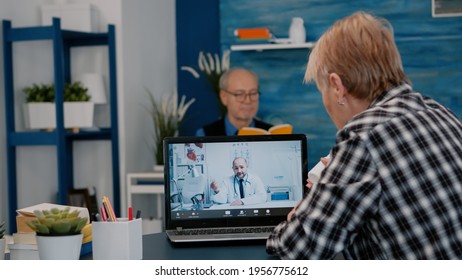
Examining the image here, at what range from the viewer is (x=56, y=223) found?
1928 millimetres

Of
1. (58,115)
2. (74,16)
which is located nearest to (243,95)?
(58,115)

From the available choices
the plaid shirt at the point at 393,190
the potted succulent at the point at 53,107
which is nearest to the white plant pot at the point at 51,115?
the potted succulent at the point at 53,107

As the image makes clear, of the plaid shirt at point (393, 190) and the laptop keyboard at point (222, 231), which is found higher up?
the plaid shirt at point (393, 190)

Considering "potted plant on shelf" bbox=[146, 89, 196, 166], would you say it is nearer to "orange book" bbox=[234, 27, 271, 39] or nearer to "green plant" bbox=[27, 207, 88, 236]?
"orange book" bbox=[234, 27, 271, 39]

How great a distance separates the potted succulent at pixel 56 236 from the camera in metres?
1.93

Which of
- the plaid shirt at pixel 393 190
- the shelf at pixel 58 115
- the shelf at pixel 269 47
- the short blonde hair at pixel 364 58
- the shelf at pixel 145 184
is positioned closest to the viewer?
the plaid shirt at pixel 393 190

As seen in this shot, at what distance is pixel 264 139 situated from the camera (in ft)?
8.02

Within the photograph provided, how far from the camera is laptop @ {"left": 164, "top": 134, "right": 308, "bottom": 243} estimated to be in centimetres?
239

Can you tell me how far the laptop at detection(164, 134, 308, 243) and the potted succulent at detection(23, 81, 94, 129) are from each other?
7.55 ft

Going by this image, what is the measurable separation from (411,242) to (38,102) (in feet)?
10.7

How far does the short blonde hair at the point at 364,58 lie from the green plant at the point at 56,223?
0.72m

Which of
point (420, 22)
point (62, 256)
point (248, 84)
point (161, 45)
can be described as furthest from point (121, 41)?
point (62, 256)

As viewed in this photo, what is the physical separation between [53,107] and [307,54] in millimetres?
1597

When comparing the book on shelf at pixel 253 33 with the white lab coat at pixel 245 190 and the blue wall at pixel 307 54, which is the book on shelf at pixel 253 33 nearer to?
the blue wall at pixel 307 54
